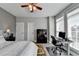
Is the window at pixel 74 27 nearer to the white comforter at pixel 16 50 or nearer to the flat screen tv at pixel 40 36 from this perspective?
the flat screen tv at pixel 40 36

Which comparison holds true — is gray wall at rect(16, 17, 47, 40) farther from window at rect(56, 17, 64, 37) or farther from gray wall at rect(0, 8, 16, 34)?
window at rect(56, 17, 64, 37)

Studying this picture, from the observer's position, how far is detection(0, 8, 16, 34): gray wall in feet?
8.71

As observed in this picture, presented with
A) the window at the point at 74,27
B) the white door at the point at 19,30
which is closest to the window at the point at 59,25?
the window at the point at 74,27

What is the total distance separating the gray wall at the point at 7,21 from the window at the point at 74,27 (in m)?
1.33

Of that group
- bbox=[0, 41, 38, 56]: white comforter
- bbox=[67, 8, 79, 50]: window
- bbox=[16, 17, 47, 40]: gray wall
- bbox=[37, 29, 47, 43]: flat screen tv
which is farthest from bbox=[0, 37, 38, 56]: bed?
bbox=[37, 29, 47, 43]: flat screen tv

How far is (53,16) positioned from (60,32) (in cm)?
54

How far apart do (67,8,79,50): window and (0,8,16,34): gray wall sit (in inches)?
52.3

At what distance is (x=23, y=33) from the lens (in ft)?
10.1

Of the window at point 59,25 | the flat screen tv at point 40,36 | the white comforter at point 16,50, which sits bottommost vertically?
the white comforter at point 16,50

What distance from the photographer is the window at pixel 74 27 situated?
213 centimetres

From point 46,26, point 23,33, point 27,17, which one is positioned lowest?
point 23,33

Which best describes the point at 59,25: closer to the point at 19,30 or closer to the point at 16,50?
the point at 19,30

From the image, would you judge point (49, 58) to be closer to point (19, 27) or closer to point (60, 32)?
point (60, 32)

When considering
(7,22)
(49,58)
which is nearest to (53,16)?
(7,22)
